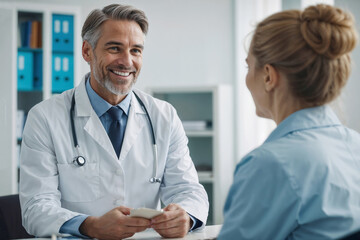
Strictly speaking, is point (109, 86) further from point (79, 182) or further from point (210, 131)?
point (210, 131)

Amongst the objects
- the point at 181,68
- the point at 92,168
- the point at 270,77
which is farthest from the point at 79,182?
the point at 181,68

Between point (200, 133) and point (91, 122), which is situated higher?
point (91, 122)

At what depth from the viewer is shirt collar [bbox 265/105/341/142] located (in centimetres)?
107

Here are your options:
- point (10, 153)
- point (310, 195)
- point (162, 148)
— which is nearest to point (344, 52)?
point (310, 195)

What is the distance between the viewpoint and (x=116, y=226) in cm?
136

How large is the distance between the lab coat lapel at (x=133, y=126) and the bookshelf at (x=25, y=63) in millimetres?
2177

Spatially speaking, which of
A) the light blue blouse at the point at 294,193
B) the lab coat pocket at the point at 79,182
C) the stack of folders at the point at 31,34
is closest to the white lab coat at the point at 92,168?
the lab coat pocket at the point at 79,182

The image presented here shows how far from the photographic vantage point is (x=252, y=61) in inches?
45.6

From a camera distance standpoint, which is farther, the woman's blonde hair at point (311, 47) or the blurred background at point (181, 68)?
the blurred background at point (181, 68)

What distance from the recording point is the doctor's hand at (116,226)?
1.36 metres

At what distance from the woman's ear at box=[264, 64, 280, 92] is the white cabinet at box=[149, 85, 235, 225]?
3.03 metres

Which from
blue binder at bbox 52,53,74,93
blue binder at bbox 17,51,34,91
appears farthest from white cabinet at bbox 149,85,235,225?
blue binder at bbox 17,51,34,91

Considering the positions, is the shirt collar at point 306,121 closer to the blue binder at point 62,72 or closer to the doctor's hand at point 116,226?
the doctor's hand at point 116,226

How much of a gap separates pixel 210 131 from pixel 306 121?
3125 millimetres
